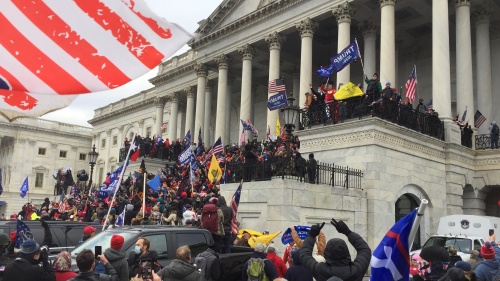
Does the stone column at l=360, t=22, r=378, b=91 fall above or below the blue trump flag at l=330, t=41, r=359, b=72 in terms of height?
above

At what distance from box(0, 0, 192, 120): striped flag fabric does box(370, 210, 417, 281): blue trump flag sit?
2.74 meters

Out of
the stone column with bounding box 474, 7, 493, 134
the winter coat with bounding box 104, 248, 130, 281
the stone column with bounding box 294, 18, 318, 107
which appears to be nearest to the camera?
the winter coat with bounding box 104, 248, 130, 281

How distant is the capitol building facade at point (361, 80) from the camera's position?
19.1 meters

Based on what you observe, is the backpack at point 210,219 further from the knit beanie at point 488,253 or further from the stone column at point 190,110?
the stone column at point 190,110

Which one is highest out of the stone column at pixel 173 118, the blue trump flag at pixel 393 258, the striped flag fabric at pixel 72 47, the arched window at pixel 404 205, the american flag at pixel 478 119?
the stone column at pixel 173 118

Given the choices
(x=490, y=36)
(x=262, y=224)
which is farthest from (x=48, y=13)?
(x=490, y=36)

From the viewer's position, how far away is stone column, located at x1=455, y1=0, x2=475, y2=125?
25188 millimetres

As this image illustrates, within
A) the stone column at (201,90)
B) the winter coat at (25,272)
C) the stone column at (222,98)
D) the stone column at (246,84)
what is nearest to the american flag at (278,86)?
the stone column at (246,84)

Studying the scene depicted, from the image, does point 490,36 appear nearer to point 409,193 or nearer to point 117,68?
point 409,193

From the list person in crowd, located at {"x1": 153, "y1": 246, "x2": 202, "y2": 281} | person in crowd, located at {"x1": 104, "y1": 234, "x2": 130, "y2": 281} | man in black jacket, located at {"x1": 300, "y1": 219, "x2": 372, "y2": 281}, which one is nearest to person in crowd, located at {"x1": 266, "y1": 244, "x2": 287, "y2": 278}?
person in crowd, located at {"x1": 153, "y1": 246, "x2": 202, "y2": 281}

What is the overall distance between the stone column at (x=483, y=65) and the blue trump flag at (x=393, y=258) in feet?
79.7

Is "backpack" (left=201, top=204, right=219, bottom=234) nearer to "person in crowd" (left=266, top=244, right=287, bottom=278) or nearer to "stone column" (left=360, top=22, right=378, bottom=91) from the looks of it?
"person in crowd" (left=266, top=244, right=287, bottom=278)

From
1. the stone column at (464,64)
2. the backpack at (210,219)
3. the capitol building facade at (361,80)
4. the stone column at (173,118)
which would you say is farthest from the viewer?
the stone column at (173,118)

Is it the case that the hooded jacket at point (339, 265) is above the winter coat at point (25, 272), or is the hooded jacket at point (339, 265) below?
above
